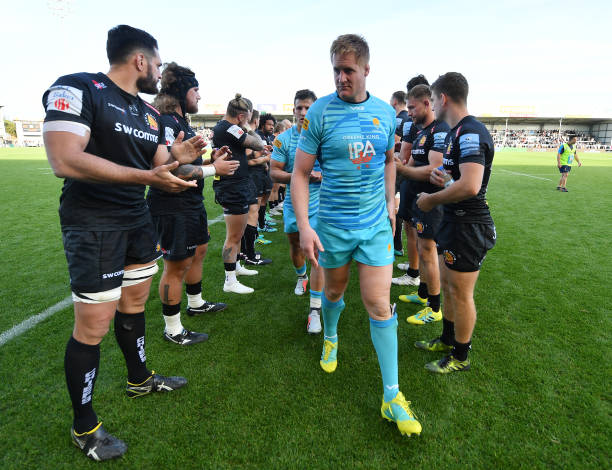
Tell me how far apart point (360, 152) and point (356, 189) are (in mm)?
256

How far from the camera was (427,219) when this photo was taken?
146 inches

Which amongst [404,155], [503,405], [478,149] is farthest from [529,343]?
[404,155]

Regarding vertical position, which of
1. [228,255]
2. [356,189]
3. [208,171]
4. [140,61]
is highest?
[140,61]

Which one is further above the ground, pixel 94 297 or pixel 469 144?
pixel 469 144

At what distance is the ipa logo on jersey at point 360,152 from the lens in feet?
7.42

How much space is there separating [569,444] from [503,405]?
42cm

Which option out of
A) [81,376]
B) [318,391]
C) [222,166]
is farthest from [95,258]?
[318,391]

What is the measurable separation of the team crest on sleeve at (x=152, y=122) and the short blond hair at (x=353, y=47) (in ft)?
4.23

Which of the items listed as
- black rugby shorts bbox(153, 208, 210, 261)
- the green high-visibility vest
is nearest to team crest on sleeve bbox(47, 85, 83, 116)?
black rugby shorts bbox(153, 208, 210, 261)

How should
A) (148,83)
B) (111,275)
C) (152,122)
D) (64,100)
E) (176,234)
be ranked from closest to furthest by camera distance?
(64,100)
(111,275)
(148,83)
(152,122)
(176,234)

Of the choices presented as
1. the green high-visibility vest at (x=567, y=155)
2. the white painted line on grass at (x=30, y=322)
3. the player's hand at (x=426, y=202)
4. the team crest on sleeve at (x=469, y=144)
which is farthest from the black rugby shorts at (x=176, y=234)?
the green high-visibility vest at (x=567, y=155)

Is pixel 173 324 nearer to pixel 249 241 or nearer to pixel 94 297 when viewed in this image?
pixel 94 297

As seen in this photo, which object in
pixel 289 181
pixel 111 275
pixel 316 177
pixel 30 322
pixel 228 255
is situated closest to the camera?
pixel 111 275

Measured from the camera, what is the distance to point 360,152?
89.5 inches
